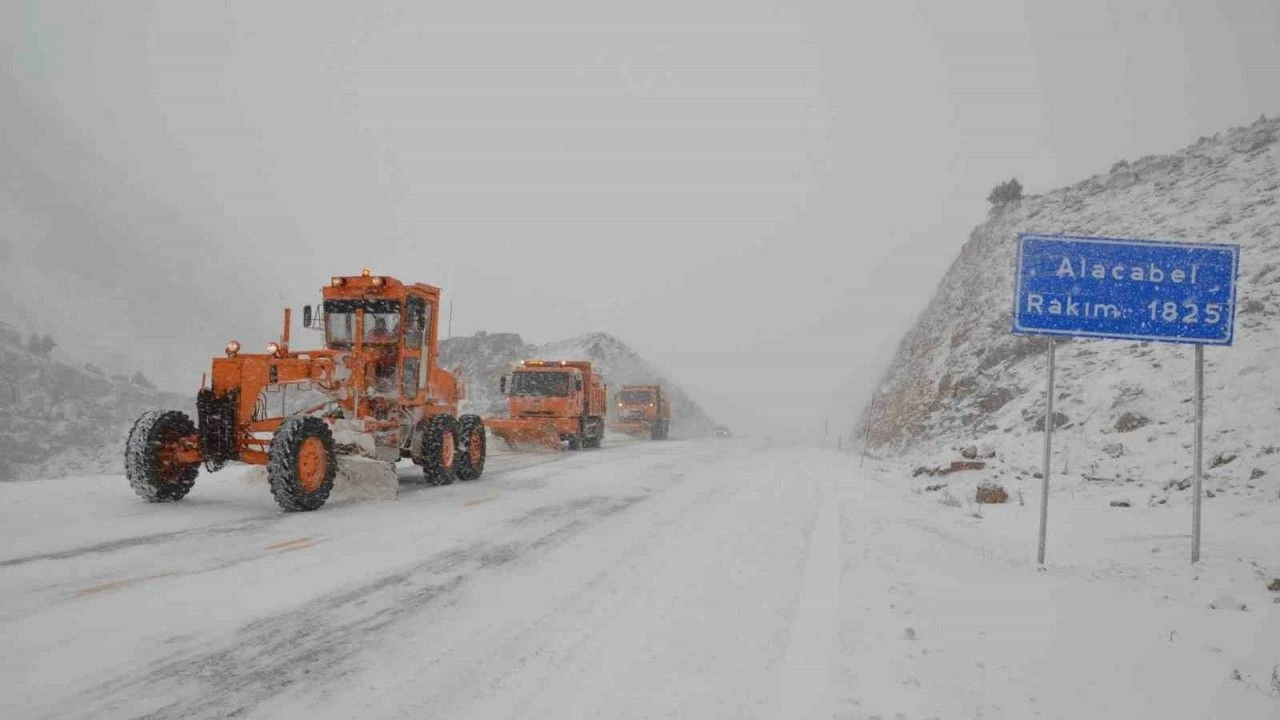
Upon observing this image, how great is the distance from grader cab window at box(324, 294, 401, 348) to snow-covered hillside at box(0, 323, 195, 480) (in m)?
27.9

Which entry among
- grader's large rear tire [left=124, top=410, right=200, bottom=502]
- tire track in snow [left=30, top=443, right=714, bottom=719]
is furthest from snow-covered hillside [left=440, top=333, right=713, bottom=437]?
tire track in snow [left=30, top=443, right=714, bottom=719]

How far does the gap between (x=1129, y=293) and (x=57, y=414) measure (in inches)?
2005

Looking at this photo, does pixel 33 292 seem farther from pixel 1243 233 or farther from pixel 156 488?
pixel 1243 233

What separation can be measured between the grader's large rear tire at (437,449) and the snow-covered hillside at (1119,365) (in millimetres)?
10283

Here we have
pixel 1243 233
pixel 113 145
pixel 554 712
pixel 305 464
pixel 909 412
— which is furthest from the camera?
pixel 113 145

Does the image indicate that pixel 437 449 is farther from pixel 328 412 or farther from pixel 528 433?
pixel 528 433

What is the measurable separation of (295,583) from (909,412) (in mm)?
24473

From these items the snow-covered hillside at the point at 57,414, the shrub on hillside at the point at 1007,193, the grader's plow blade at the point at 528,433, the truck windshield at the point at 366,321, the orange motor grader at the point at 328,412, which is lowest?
the snow-covered hillside at the point at 57,414

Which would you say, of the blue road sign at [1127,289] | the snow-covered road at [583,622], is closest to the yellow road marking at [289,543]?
the snow-covered road at [583,622]

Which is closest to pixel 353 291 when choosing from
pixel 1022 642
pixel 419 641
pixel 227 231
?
pixel 419 641

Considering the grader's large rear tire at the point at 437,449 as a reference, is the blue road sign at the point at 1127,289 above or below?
above

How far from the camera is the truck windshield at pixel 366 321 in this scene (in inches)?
417

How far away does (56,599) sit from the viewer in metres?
4.25

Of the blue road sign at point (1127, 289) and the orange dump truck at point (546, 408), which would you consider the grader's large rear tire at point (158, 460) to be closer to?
the blue road sign at point (1127, 289)
